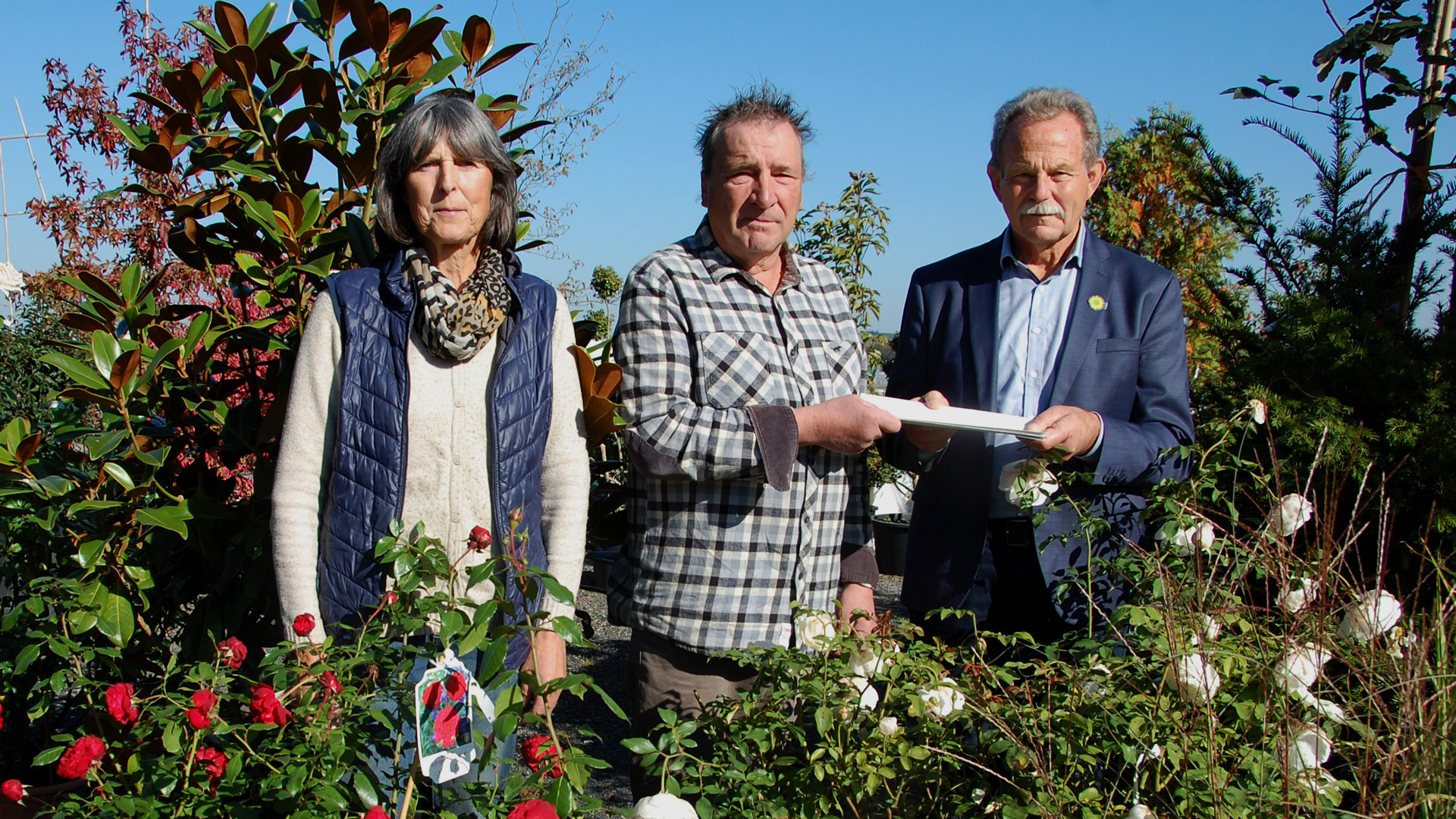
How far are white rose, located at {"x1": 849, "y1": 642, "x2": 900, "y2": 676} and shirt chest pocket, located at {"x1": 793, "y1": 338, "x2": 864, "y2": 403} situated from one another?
24.1 inches

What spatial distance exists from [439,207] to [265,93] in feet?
2.04

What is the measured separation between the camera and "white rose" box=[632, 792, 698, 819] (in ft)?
4.18

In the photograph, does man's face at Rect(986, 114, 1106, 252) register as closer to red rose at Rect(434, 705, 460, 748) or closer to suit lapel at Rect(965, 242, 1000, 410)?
suit lapel at Rect(965, 242, 1000, 410)

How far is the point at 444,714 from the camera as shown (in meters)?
1.29

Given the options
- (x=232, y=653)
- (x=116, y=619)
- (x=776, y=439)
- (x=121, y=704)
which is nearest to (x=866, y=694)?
(x=776, y=439)

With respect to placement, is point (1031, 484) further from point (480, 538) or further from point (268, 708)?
point (268, 708)

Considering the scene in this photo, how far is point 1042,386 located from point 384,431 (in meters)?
1.33

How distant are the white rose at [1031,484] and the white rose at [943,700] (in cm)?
50

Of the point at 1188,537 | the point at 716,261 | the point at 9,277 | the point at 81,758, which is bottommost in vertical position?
the point at 81,758

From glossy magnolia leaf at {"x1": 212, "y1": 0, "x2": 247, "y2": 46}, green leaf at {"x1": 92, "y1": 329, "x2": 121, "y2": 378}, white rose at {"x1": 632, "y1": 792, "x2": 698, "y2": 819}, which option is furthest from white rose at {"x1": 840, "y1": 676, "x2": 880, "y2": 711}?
glossy magnolia leaf at {"x1": 212, "y1": 0, "x2": 247, "y2": 46}

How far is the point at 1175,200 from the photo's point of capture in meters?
8.55

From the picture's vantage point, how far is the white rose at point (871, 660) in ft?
5.07

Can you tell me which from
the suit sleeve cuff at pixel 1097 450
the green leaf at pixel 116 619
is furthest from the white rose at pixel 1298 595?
the green leaf at pixel 116 619

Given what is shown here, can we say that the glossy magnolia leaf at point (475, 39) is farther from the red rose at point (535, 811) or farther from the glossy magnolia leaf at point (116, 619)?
the red rose at point (535, 811)
